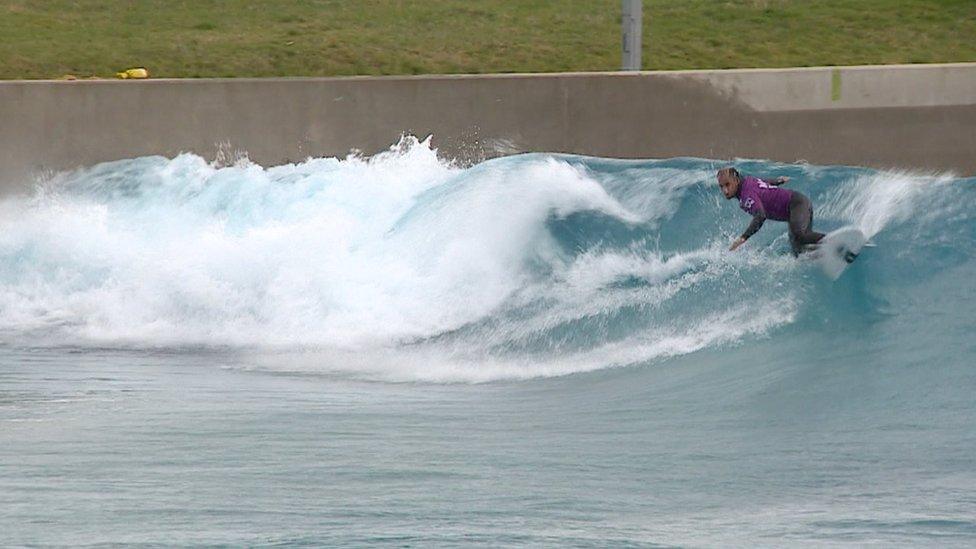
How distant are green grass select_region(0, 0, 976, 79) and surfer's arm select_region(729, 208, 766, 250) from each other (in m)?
5.35

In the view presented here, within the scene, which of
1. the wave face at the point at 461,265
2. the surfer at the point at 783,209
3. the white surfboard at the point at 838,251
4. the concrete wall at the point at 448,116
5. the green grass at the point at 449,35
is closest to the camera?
the wave face at the point at 461,265

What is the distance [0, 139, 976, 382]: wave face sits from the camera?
41.3ft

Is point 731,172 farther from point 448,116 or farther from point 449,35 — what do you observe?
point 449,35

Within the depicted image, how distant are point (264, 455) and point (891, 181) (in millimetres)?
8833

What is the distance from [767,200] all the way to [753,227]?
41cm

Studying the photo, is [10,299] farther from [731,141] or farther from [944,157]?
[944,157]

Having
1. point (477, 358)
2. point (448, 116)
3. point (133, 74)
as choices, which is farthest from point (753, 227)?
point (133, 74)

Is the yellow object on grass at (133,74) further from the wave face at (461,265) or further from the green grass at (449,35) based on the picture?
the wave face at (461,265)

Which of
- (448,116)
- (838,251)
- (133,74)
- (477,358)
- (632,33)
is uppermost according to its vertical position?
(632,33)

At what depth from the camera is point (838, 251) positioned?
44.0 feet

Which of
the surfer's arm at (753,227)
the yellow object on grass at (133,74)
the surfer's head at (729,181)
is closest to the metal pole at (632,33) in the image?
the surfer's head at (729,181)

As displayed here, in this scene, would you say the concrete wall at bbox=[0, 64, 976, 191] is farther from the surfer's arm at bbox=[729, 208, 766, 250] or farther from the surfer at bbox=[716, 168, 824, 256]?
the surfer's arm at bbox=[729, 208, 766, 250]

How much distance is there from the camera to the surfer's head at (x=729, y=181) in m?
14.2

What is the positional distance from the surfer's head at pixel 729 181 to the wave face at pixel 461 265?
22 centimetres
